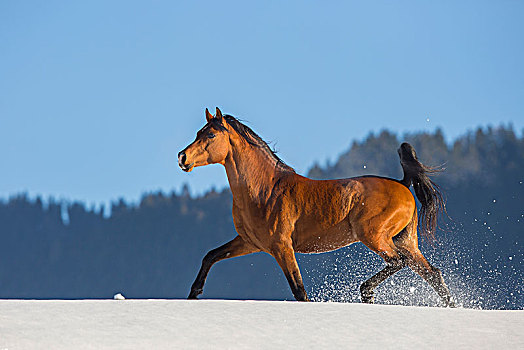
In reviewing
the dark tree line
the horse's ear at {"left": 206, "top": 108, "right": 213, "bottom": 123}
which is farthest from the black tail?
the horse's ear at {"left": 206, "top": 108, "right": 213, "bottom": 123}

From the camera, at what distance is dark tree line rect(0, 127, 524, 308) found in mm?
7391

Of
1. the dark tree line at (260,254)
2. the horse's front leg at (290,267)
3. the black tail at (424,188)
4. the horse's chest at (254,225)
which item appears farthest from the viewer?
the dark tree line at (260,254)

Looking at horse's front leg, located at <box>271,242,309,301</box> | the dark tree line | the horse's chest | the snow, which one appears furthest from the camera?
the dark tree line

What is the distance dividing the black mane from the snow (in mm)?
2327

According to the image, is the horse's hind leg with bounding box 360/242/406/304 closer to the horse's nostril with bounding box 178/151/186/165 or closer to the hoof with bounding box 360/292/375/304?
the hoof with bounding box 360/292/375/304

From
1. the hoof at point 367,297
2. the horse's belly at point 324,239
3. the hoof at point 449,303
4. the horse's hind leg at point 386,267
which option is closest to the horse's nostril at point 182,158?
the horse's belly at point 324,239

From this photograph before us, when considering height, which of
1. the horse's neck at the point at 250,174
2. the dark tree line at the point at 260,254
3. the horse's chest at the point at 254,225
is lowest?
the dark tree line at the point at 260,254

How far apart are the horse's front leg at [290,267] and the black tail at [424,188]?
4.84ft

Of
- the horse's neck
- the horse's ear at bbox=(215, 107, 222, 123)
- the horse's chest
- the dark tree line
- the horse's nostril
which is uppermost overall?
the horse's ear at bbox=(215, 107, 222, 123)

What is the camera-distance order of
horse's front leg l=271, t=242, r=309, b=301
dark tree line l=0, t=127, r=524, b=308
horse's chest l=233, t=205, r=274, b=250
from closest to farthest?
horse's front leg l=271, t=242, r=309, b=301 → horse's chest l=233, t=205, r=274, b=250 → dark tree line l=0, t=127, r=524, b=308

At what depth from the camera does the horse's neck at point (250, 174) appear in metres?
5.87

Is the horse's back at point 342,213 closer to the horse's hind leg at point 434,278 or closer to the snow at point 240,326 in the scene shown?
the horse's hind leg at point 434,278

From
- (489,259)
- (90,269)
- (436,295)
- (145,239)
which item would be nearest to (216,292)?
(145,239)

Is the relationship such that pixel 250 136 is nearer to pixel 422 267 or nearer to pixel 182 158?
pixel 182 158
